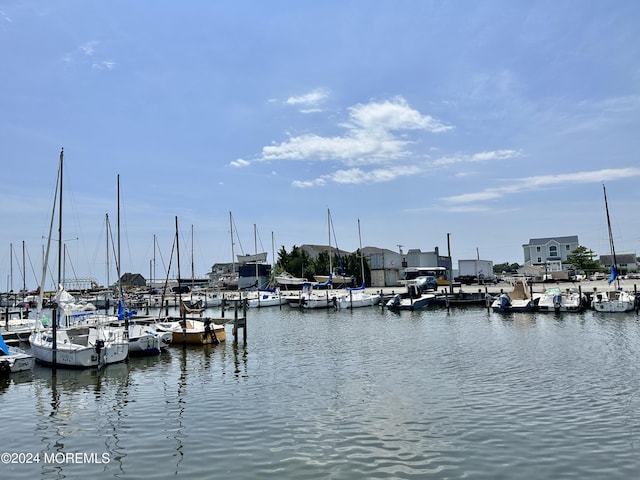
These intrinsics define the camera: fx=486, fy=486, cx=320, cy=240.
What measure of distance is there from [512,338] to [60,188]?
36619mm

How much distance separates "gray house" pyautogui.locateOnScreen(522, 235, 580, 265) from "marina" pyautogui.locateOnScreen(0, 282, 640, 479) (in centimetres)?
12228

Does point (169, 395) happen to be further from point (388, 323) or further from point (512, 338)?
point (388, 323)

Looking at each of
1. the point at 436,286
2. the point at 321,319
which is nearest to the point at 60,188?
the point at 321,319

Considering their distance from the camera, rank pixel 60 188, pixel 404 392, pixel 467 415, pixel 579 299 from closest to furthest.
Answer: pixel 467 415 → pixel 404 392 → pixel 60 188 → pixel 579 299

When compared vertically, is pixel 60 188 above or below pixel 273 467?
above

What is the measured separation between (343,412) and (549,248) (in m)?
147

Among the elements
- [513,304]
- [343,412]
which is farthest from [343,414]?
[513,304]

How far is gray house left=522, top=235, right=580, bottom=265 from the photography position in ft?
475

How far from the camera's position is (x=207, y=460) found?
1358cm

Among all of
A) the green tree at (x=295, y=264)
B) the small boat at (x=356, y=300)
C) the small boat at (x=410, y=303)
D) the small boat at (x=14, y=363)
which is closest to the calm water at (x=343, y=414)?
the small boat at (x=14, y=363)

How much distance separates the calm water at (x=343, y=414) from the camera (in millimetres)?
12953

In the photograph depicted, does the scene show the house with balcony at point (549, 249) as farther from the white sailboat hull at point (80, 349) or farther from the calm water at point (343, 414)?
the white sailboat hull at point (80, 349)

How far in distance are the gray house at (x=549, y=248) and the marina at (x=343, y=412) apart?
122279mm

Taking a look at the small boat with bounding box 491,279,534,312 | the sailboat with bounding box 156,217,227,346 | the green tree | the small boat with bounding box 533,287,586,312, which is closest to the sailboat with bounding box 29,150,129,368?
the sailboat with bounding box 156,217,227,346
